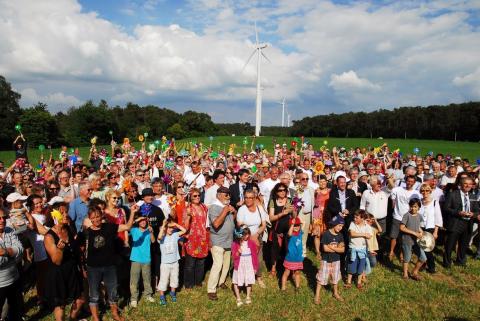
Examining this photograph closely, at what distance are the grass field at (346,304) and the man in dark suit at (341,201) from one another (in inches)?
65.5

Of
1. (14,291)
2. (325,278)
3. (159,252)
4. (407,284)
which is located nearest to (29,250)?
(14,291)

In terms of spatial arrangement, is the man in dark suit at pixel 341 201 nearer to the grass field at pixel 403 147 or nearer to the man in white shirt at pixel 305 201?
the man in white shirt at pixel 305 201

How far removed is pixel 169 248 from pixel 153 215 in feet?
2.40

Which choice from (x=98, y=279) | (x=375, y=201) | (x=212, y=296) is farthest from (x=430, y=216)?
(x=98, y=279)

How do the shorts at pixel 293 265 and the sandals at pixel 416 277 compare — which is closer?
the shorts at pixel 293 265

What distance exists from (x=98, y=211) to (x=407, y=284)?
674cm

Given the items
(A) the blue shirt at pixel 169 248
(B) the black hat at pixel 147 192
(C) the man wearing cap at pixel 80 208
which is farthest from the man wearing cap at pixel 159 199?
(C) the man wearing cap at pixel 80 208

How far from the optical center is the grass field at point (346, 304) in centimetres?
629

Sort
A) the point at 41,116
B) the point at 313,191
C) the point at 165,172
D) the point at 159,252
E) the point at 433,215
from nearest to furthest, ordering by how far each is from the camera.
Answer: the point at 159,252, the point at 433,215, the point at 313,191, the point at 165,172, the point at 41,116

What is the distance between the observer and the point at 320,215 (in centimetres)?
858

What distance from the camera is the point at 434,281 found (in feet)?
25.1

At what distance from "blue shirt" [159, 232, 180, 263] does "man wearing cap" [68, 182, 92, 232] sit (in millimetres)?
1596

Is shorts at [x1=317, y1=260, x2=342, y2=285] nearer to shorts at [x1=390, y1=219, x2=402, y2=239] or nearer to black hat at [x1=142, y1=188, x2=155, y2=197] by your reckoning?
shorts at [x1=390, y1=219, x2=402, y2=239]

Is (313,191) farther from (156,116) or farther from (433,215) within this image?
A: (156,116)
